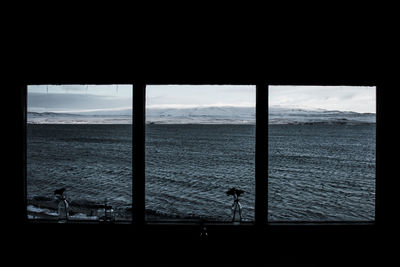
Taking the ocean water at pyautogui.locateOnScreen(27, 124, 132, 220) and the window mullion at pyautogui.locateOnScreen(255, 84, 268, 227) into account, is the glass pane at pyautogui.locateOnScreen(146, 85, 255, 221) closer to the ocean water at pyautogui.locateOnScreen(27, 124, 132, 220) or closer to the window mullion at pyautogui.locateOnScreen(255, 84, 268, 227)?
the window mullion at pyautogui.locateOnScreen(255, 84, 268, 227)

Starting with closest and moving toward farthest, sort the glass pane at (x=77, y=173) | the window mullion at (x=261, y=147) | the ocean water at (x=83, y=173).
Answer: the window mullion at (x=261, y=147) → the glass pane at (x=77, y=173) → the ocean water at (x=83, y=173)

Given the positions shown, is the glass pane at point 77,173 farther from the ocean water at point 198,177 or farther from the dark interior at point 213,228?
the dark interior at point 213,228

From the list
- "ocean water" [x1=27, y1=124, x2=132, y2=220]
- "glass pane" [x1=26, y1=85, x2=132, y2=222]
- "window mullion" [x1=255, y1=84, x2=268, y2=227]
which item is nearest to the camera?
"window mullion" [x1=255, y1=84, x2=268, y2=227]

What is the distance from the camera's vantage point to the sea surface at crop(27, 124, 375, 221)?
54.9ft

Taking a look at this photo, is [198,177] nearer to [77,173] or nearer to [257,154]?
[77,173]

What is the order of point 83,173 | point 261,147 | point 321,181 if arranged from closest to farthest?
point 261,147
point 321,181
point 83,173

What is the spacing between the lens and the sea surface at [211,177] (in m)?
16.7

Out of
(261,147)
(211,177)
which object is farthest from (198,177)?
(261,147)

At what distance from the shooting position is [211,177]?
24656 mm

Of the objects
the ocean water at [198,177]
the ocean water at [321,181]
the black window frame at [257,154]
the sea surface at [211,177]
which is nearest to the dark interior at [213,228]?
the black window frame at [257,154]

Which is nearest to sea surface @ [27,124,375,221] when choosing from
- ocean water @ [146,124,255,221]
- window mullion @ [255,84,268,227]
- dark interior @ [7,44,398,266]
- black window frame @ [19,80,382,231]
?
ocean water @ [146,124,255,221]

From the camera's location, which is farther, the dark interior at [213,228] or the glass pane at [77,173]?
the glass pane at [77,173]
